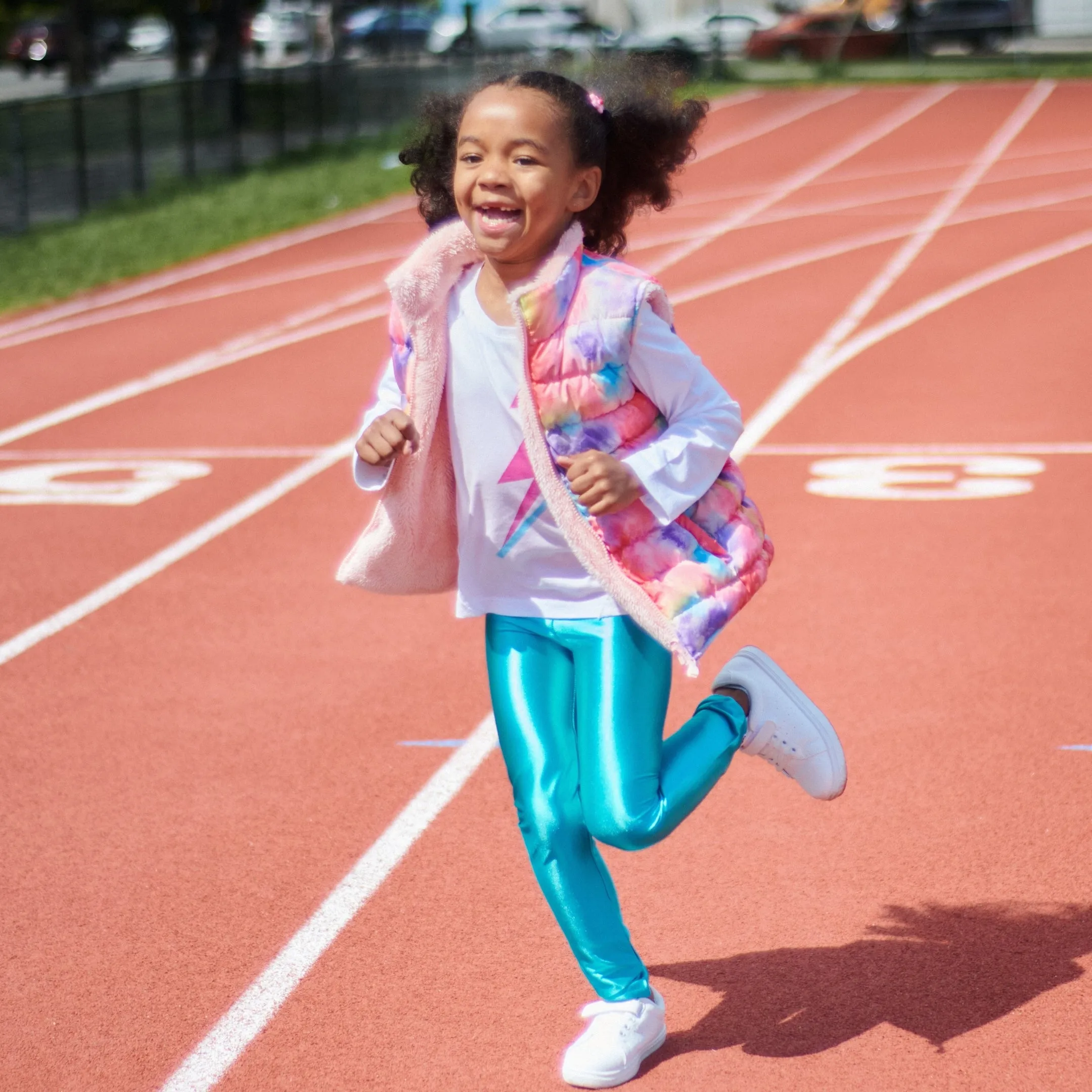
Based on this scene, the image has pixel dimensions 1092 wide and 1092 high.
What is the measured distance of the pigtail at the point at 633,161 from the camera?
3.48 m

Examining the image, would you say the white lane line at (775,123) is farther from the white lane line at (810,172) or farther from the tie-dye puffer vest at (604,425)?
the tie-dye puffer vest at (604,425)

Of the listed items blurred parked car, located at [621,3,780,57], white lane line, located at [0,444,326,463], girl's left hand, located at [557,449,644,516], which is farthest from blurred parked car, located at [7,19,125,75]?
girl's left hand, located at [557,449,644,516]

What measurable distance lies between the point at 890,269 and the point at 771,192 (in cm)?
626

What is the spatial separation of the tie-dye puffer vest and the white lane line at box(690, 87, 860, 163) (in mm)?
20459

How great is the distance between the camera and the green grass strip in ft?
56.7

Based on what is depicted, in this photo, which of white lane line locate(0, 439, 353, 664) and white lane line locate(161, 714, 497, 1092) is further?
white lane line locate(0, 439, 353, 664)

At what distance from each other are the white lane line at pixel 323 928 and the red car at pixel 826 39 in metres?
38.8

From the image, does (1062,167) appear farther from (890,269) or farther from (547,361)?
(547,361)

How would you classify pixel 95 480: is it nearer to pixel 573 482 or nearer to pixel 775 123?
pixel 573 482

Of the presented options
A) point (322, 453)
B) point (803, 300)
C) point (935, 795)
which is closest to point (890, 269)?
point (803, 300)

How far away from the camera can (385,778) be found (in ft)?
17.0

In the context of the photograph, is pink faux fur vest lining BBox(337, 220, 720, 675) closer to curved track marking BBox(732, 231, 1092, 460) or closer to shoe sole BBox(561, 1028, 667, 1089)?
shoe sole BBox(561, 1028, 667, 1089)

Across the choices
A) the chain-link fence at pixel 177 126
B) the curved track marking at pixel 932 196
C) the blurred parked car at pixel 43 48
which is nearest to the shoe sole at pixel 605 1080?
the curved track marking at pixel 932 196

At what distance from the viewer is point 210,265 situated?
18.1m
